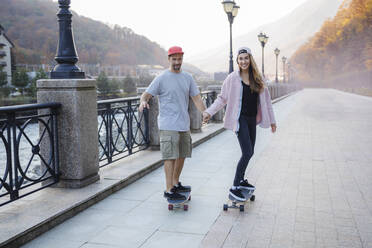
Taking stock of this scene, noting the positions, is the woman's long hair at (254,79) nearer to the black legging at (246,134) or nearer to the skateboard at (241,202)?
the black legging at (246,134)

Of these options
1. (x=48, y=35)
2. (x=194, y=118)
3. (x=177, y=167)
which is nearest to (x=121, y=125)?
(x=177, y=167)

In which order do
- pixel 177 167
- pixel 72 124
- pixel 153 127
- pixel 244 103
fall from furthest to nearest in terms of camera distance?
pixel 153 127, pixel 72 124, pixel 177 167, pixel 244 103

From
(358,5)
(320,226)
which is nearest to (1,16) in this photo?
(358,5)

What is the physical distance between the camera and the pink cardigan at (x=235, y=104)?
4.66 m

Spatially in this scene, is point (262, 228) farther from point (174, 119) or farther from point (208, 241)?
point (174, 119)

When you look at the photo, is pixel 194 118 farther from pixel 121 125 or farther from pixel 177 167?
pixel 177 167

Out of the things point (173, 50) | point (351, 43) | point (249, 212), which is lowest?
point (249, 212)

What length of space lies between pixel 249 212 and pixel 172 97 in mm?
1570

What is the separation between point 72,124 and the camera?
16.5 ft

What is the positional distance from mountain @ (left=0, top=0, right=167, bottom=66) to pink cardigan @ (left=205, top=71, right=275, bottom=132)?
97.8 m

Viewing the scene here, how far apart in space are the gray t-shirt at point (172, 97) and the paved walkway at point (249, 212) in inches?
40.2

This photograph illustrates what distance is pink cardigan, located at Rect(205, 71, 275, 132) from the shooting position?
466 cm

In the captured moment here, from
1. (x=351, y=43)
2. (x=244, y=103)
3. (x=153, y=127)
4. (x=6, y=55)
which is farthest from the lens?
(x=6, y=55)

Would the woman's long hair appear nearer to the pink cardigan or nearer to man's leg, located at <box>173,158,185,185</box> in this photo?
the pink cardigan
